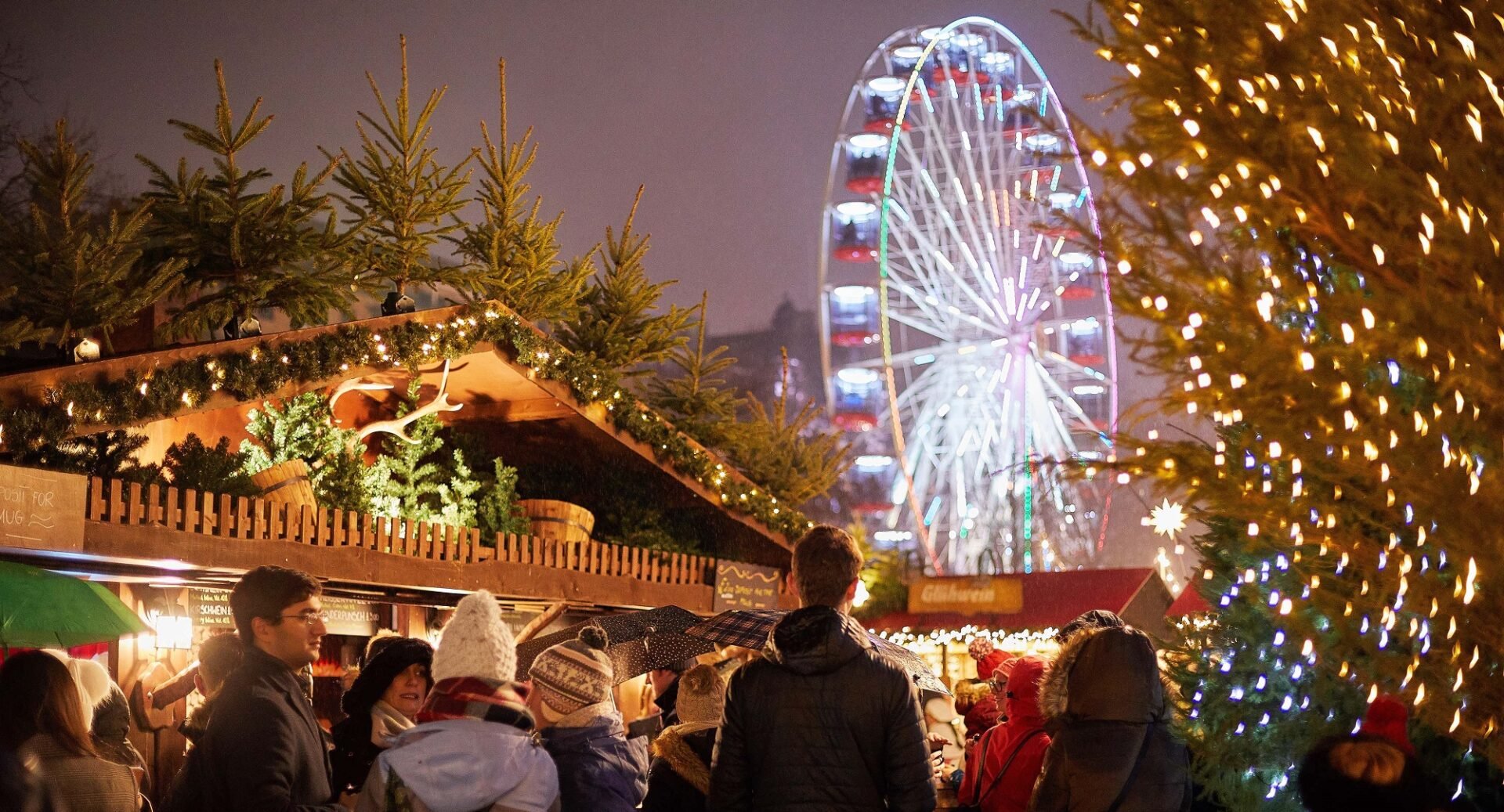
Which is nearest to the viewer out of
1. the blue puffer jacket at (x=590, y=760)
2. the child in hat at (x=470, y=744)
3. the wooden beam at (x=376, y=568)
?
the child in hat at (x=470, y=744)

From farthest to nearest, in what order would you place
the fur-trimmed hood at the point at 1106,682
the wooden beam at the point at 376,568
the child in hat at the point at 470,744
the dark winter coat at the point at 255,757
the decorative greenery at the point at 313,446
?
the decorative greenery at the point at 313,446 < the wooden beam at the point at 376,568 < the fur-trimmed hood at the point at 1106,682 < the dark winter coat at the point at 255,757 < the child in hat at the point at 470,744

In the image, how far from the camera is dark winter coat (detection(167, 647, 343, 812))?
12.5 ft

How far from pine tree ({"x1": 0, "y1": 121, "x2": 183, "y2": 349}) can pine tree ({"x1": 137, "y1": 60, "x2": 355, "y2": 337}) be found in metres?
1.04

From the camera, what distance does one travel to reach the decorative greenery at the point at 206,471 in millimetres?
9703

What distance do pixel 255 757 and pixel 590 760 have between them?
104cm

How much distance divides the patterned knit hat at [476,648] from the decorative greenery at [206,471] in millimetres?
6330

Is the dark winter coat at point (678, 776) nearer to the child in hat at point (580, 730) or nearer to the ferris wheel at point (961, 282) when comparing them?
the child in hat at point (580, 730)

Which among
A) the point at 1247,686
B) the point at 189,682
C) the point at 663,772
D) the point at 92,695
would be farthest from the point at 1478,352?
the point at 189,682

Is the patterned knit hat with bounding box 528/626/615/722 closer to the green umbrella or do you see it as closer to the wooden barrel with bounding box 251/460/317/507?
the green umbrella

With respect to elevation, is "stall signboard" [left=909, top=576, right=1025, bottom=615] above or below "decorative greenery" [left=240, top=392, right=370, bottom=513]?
below

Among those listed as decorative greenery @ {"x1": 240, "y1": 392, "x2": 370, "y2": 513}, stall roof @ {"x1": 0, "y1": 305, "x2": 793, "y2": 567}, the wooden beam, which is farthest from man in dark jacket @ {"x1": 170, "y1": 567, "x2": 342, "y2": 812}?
decorative greenery @ {"x1": 240, "y1": 392, "x2": 370, "y2": 513}

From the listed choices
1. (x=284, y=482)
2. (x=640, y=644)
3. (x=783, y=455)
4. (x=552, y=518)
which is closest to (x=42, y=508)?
(x=284, y=482)

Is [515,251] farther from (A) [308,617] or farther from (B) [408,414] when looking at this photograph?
(A) [308,617]

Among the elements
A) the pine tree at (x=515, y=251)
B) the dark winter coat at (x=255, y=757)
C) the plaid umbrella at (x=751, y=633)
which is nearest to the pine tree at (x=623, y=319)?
the pine tree at (x=515, y=251)
